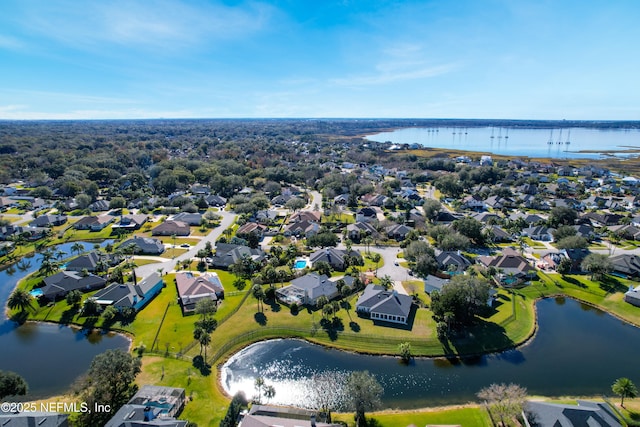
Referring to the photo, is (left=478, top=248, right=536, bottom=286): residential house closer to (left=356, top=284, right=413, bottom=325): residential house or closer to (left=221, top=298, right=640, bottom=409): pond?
(left=221, top=298, right=640, bottom=409): pond

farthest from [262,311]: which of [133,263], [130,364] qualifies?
[133,263]

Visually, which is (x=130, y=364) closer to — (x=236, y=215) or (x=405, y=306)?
(x=405, y=306)

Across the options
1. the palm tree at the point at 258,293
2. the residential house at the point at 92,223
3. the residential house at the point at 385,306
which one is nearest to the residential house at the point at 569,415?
the residential house at the point at 385,306

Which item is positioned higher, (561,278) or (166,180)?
(166,180)

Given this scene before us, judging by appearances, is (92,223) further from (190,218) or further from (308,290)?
(308,290)

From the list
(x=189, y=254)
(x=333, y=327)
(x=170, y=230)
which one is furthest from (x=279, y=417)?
(x=170, y=230)

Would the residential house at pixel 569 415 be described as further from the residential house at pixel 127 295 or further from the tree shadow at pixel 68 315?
the tree shadow at pixel 68 315
